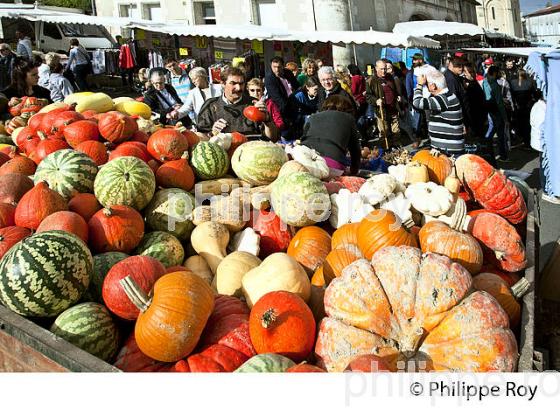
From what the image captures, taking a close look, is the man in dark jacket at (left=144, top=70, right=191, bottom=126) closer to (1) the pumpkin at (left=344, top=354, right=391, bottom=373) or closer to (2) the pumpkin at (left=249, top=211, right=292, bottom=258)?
(2) the pumpkin at (left=249, top=211, right=292, bottom=258)

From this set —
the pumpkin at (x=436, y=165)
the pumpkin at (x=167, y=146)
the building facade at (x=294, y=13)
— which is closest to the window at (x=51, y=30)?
the building facade at (x=294, y=13)

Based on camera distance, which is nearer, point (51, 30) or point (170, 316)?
point (170, 316)

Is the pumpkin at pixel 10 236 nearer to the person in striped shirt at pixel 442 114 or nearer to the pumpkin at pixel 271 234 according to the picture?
the pumpkin at pixel 271 234

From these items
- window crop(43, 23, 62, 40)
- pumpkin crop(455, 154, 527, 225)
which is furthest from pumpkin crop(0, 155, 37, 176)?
window crop(43, 23, 62, 40)

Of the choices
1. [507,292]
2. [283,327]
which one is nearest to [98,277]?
[283,327]

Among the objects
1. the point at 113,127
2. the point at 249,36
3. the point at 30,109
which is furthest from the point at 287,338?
the point at 249,36

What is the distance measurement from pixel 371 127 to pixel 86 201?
31.0 feet

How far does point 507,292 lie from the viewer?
2.76 m

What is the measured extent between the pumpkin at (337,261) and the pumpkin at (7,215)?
2162 millimetres

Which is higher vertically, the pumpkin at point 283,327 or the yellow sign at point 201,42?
the yellow sign at point 201,42

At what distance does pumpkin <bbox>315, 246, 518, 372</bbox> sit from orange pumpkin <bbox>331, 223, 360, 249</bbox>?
66 cm

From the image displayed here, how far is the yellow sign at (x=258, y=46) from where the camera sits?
50.6 ft

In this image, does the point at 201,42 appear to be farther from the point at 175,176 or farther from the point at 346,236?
the point at 346,236

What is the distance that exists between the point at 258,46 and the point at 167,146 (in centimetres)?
1216
